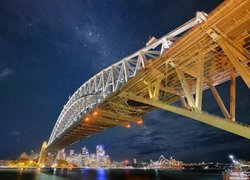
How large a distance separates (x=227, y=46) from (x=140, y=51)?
8.50m

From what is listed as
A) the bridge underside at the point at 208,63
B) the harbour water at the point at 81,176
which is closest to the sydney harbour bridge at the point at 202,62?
the bridge underside at the point at 208,63

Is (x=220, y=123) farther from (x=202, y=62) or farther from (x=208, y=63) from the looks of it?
(x=208, y=63)

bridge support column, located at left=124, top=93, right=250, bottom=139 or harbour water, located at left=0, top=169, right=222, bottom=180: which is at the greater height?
bridge support column, located at left=124, top=93, right=250, bottom=139

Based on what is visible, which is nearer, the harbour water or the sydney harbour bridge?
the sydney harbour bridge

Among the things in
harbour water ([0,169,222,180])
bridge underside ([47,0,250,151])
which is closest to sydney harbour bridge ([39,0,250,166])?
Answer: bridge underside ([47,0,250,151])

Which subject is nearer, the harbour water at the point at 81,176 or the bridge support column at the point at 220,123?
the bridge support column at the point at 220,123

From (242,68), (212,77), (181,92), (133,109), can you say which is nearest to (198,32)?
(242,68)

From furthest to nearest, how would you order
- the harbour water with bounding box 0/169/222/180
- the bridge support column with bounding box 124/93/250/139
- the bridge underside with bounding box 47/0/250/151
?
the harbour water with bounding box 0/169/222/180
the bridge underside with bounding box 47/0/250/151
the bridge support column with bounding box 124/93/250/139

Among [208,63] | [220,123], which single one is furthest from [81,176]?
[220,123]

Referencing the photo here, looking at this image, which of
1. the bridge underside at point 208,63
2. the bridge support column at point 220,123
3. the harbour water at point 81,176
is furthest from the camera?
the harbour water at point 81,176

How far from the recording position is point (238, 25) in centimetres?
1061

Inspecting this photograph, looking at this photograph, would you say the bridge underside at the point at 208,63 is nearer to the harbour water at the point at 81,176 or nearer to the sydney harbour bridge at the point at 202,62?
the sydney harbour bridge at the point at 202,62

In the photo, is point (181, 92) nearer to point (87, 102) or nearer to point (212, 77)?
point (212, 77)

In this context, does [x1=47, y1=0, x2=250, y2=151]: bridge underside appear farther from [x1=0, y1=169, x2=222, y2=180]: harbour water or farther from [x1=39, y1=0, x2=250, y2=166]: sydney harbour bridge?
[x1=0, y1=169, x2=222, y2=180]: harbour water
